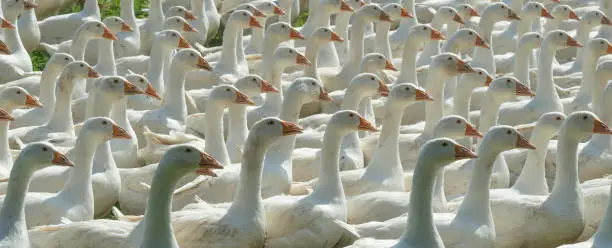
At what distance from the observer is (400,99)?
42.2 ft

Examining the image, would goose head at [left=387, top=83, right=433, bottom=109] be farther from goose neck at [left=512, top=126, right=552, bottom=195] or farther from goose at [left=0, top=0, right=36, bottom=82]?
goose at [left=0, top=0, right=36, bottom=82]

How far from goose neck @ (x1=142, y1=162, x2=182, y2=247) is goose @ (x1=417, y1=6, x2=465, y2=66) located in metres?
7.16

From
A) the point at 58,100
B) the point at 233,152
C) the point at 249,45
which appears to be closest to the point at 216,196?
the point at 233,152

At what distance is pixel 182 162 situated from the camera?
9898 mm

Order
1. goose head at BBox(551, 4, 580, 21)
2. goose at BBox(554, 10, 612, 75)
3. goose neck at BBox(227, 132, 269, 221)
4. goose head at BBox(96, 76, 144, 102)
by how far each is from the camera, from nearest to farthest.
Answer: goose neck at BBox(227, 132, 269, 221)
goose head at BBox(96, 76, 144, 102)
goose at BBox(554, 10, 612, 75)
goose head at BBox(551, 4, 580, 21)

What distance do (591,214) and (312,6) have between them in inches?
263

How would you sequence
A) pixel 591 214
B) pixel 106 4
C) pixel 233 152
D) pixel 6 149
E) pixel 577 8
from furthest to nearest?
1. pixel 106 4
2. pixel 577 8
3. pixel 233 152
4. pixel 6 149
5. pixel 591 214

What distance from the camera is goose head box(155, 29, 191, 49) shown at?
613 inches

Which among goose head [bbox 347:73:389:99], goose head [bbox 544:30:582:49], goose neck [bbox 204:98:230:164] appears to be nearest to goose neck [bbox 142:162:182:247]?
goose neck [bbox 204:98:230:164]

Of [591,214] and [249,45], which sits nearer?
[591,214]

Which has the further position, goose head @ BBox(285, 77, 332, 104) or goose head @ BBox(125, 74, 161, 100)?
goose head @ BBox(125, 74, 161, 100)

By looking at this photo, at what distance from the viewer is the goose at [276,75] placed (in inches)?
576

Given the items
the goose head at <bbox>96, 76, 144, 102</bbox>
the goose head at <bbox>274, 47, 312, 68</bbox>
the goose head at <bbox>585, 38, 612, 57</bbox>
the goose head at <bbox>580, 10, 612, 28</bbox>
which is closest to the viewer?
the goose head at <bbox>96, 76, 144, 102</bbox>

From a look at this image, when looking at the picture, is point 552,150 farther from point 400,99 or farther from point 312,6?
point 312,6
